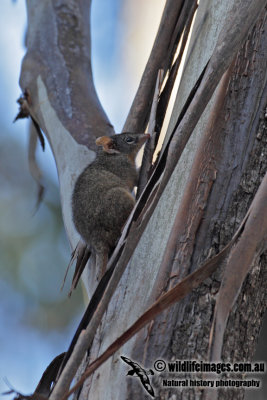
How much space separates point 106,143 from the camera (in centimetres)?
333

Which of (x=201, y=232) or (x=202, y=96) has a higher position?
(x=202, y=96)

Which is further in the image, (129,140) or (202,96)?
(129,140)

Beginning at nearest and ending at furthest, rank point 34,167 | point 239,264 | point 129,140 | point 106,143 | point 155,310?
point 155,310 < point 239,264 < point 106,143 < point 129,140 < point 34,167

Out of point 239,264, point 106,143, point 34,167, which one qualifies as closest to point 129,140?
point 106,143

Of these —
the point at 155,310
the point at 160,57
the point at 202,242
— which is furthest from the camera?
the point at 160,57

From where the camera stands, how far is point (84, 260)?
250cm

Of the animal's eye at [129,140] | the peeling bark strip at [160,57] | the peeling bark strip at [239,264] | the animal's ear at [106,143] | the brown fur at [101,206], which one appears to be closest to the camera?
the peeling bark strip at [239,264]

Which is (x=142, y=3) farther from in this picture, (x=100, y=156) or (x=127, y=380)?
(x=127, y=380)

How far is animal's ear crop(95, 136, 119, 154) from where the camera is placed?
9.88ft

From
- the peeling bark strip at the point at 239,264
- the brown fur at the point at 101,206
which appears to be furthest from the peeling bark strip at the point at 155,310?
the brown fur at the point at 101,206

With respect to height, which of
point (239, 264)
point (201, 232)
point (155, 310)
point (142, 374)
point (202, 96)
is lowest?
point (142, 374)

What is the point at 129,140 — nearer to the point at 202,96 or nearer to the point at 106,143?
the point at 106,143

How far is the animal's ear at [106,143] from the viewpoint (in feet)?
9.88

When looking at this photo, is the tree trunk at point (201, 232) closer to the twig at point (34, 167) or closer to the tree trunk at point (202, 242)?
the tree trunk at point (202, 242)
